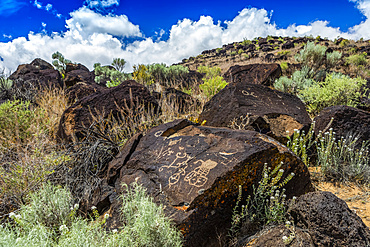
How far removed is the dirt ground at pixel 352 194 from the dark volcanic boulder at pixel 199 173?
2.25ft

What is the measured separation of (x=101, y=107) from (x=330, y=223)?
4.11m

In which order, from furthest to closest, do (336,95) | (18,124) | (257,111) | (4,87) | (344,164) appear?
(4,87)
(336,95)
(18,124)
(257,111)
(344,164)

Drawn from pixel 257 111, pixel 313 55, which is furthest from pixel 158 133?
pixel 313 55

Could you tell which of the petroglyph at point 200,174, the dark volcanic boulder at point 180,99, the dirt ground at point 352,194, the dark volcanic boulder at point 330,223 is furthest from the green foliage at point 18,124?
the dirt ground at point 352,194

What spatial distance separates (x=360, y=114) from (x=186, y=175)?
3.58 meters

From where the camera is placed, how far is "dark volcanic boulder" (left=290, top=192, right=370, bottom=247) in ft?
5.54

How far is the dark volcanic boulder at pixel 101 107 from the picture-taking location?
421 centimetres

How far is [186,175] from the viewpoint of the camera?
218 centimetres

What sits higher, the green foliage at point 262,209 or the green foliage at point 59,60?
the green foliage at point 59,60

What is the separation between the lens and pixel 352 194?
9.97 feet

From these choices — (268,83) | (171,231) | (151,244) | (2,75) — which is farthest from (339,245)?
(2,75)

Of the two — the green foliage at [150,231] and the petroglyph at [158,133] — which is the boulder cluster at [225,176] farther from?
the green foliage at [150,231]

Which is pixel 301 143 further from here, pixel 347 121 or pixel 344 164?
pixel 347 121

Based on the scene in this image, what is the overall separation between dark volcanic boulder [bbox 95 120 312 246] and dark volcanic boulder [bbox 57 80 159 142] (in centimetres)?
178
